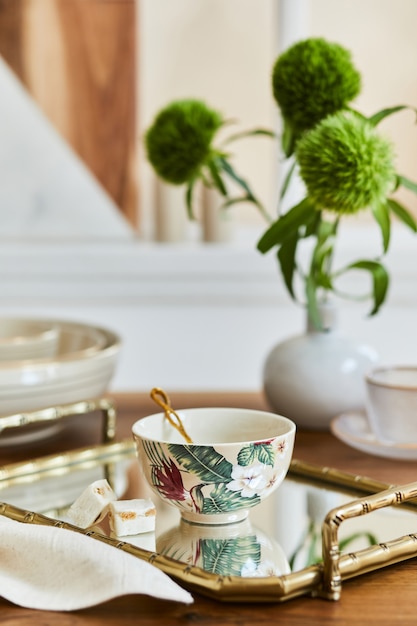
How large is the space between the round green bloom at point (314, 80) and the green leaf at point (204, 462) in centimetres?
52

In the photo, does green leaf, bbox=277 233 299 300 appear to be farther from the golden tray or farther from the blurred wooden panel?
the blurred wooden panel

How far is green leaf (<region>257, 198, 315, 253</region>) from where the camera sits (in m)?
1.16

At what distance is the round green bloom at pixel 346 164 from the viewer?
41.1 inches

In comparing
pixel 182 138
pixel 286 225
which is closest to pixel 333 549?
pixel 286 225

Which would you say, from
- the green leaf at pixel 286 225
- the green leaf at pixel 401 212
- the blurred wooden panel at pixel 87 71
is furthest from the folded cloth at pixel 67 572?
the blurred wooden panel at pixel 87 71

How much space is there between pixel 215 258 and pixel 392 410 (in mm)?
791

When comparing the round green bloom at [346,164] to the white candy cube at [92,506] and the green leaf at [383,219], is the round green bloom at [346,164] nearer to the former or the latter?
the green leaf at [383,219]

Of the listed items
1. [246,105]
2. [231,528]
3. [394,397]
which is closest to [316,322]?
[394,397]

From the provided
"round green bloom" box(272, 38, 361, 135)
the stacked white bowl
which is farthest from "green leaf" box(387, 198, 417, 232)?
the stacked white bowl

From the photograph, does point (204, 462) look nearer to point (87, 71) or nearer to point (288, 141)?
point (288, 141)

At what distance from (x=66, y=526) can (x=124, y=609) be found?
0.13 m

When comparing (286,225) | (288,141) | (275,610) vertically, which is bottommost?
(275,610)

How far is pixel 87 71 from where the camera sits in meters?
1.94

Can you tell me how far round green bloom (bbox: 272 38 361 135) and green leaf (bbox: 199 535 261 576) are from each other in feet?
1.82
